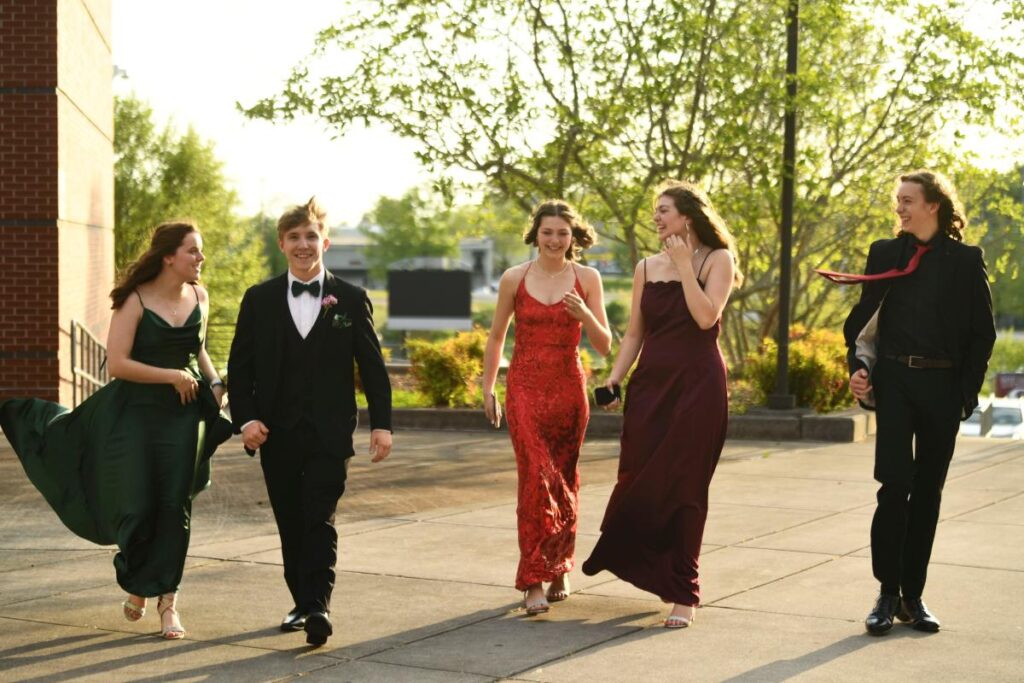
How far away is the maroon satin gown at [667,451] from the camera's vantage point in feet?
23.0

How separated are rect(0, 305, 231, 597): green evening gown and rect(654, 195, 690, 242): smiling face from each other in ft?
7.07

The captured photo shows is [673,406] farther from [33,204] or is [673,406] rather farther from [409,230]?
[409,230]

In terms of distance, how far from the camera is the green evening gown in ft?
21.9

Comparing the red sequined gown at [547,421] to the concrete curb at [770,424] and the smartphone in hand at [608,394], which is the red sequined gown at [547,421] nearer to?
the smartphone in hand at [608,394]

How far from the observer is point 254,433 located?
257 inches

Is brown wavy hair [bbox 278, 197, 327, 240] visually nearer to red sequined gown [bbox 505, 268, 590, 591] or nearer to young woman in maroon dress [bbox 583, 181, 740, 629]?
red sequined gown [bbox 505, 268, 590, 591]

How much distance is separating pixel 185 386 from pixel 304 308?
639 millimetres

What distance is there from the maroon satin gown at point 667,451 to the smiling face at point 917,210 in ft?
3.24

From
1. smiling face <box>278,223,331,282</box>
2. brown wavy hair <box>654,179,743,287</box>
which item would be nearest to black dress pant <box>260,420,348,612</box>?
smiling face <box>278,223,331,282</box>

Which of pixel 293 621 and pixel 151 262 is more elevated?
pixel 151 262

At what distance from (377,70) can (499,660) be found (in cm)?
1364

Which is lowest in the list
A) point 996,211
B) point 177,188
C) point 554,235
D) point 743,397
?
point 743,397

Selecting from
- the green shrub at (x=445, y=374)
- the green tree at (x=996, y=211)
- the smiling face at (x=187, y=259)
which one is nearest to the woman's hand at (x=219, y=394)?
the smiling face at (x=187, y=259)

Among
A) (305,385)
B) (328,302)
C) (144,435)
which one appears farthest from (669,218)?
(144,435)
